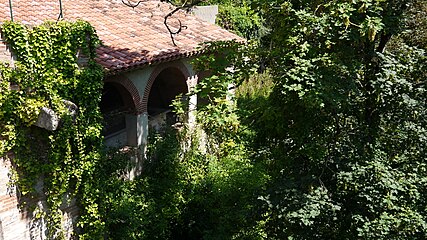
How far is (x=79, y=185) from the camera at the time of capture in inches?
291

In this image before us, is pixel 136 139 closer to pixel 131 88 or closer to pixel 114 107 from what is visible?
pixel 131 88

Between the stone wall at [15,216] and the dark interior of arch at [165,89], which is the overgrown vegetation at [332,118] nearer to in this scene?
the stone wall at [15,216]

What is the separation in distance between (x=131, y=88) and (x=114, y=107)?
369 centimetres

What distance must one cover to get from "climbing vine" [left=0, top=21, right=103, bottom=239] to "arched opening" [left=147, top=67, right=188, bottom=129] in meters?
3.47

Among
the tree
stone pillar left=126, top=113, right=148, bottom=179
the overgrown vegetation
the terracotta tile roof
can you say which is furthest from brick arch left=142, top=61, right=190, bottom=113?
the tree

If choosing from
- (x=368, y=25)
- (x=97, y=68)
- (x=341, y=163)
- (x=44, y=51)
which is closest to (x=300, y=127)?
(x=341, y=163)

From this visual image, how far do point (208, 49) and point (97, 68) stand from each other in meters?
2.05

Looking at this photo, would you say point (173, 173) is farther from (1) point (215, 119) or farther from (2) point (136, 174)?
(1) point (215, 119)

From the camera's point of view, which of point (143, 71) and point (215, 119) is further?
point (143, 71)

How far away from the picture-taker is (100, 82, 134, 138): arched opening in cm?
998

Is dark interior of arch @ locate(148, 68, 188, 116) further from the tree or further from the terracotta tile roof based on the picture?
the tree

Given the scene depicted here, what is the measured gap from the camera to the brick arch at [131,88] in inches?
342

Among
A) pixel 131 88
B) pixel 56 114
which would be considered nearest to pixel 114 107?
pixel 131 88

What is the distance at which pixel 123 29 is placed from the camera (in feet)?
33.3
